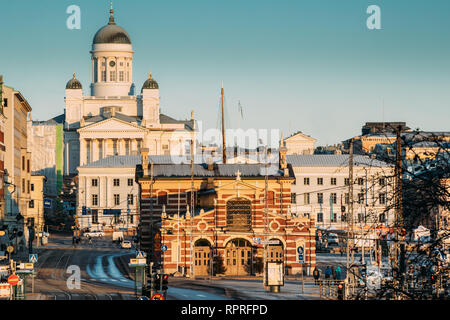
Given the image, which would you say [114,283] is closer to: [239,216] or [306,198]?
[239,216]

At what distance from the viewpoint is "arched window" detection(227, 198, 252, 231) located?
81.5 meters

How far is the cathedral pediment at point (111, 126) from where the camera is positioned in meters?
192

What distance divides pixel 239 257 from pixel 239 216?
314 cm

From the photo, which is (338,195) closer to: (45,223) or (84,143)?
(45,223)

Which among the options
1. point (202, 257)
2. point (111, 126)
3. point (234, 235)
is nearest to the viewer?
point (202, 257)

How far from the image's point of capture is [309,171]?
148m

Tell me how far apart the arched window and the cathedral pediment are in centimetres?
11255

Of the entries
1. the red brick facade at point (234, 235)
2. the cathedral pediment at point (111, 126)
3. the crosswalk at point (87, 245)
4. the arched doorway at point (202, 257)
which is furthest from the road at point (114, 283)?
the cathedral pediment at point (111, 126)

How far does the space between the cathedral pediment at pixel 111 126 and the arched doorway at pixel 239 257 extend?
113597mm

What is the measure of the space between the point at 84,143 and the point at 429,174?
17552 centimetres

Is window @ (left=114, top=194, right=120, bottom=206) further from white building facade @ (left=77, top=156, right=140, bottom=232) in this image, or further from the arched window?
the arched window

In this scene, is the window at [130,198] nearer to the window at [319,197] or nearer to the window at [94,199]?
the window at [94,199]

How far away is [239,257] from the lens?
81.4 metres

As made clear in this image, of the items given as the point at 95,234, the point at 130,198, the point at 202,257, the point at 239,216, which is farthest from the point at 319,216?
the point at 202,257
